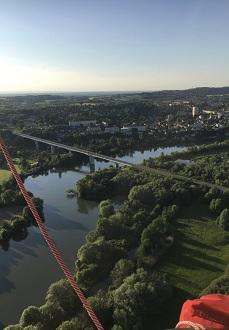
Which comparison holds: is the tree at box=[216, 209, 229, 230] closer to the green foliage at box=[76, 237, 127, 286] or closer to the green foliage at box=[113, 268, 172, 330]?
the green foliage at box=[76, 237, 127, 286]

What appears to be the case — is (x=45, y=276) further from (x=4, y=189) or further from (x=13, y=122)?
(x=13, y=122)

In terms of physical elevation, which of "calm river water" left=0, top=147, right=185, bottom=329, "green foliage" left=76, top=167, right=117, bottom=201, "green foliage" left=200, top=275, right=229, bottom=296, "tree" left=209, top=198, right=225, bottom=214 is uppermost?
"green foliage" left=200, top=275, right=229, bottom=296

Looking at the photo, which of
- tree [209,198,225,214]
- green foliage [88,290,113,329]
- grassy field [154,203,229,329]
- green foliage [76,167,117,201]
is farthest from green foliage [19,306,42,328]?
green foliage [76,167,117,201]

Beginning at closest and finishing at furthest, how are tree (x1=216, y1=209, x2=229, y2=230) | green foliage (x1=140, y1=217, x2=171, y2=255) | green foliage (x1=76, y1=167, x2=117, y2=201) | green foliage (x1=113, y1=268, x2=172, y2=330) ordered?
green foliage (x1=113, y1=268, x2=172, y2=330)
green foliage (x1=140, y1=217, x2=171, y2=255)
tree (x1=216, y1=209, x2=229, y2=230)
green foliage (x1=76, y1=167, x2=117, y2=201)

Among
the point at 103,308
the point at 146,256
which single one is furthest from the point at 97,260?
the point at 103,308

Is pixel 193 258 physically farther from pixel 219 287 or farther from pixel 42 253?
pixel 42 253

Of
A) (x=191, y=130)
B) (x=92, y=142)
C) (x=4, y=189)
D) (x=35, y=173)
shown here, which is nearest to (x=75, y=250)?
(x=4, y=189)
